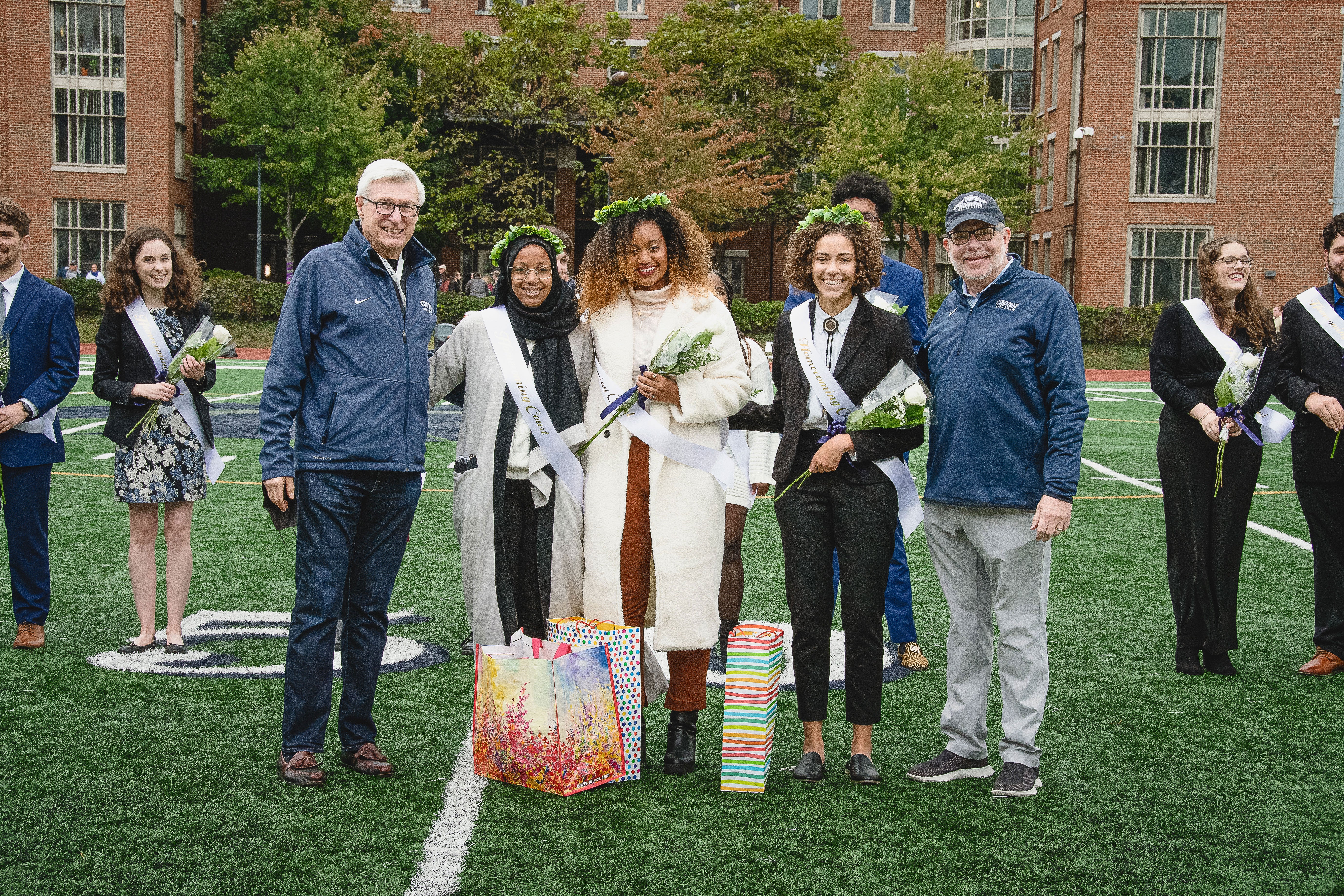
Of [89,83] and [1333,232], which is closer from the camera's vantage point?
[1333,232]

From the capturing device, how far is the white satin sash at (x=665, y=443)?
4289 millimetres

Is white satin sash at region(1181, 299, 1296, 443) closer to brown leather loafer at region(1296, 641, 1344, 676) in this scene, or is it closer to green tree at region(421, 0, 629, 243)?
brown leather loafer at region(1296, 641, 1344, 676)

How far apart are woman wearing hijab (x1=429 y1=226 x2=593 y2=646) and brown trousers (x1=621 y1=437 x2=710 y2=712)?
176mm

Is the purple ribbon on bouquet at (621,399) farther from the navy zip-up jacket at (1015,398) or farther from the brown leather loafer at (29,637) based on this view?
the brown leather loafer at (29,637)

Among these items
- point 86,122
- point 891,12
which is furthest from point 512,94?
point 891,12

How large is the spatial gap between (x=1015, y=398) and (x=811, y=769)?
1.51 m

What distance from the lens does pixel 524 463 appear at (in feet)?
14.3

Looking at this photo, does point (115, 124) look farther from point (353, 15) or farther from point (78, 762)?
point (78, 762)

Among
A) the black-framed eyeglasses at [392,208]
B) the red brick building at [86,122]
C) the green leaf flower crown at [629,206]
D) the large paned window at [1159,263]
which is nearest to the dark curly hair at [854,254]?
the green leaf flower crown at [629,206]

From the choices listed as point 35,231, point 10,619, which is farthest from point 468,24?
point 10,619

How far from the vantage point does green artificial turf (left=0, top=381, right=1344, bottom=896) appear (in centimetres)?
354

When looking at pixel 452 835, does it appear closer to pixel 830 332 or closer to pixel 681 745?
pixel 681 745

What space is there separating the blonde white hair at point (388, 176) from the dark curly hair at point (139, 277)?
1.86 metres

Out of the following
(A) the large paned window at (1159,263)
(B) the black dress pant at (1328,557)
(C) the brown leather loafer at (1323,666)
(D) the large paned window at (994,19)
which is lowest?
(C) the brown leather loafer at (1323,666)
